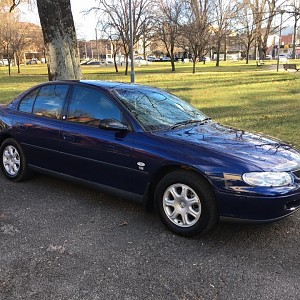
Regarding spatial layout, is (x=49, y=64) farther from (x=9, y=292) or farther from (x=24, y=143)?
(x=9, y=292)

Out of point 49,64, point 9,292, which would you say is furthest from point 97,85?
point 49,64

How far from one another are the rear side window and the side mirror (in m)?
1.62

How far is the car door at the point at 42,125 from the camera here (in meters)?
4.83

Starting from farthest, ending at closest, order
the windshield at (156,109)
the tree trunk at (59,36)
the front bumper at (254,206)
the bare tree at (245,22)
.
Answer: the bare tree at (245,22) → the tree trunk at (59,36) → the windshield at (156,109) → the front bumper at (254,206)

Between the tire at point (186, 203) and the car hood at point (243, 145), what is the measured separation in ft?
1.21

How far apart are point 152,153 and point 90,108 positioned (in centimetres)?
Result: 113

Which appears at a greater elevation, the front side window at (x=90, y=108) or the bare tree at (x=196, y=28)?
the bare tree at (x=196, y=28)

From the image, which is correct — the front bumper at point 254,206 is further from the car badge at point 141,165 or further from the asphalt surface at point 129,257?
the car badge at point 141,165

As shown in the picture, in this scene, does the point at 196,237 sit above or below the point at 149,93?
below

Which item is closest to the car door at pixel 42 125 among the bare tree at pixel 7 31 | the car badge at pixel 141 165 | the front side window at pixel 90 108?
the front side window at pixel 90 108

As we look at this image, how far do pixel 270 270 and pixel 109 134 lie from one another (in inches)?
83.6

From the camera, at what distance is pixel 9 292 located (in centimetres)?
290

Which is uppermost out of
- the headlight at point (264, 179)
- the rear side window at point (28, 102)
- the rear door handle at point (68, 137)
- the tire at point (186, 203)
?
the rear side window at point (28, 102)

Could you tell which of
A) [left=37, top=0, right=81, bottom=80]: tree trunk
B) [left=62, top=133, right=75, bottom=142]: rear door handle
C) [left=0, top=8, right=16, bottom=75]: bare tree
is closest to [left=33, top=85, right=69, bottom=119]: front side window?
[left=62, top=133, right=75, bottom=142]: rear door handle
